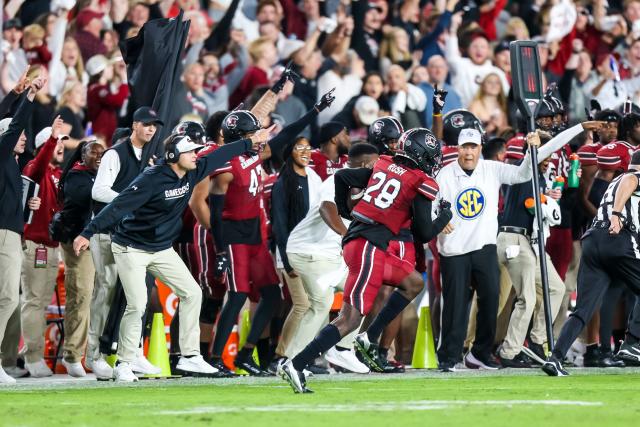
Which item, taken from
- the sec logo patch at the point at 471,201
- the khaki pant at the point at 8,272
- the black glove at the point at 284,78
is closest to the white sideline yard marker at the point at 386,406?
the khaki pant at the point at 8,272

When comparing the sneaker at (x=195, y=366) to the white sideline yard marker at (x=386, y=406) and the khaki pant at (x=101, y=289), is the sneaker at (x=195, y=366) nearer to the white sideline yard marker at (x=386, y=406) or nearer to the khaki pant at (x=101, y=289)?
the khaki pant at (x=101, y=289)

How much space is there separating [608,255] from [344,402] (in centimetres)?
347

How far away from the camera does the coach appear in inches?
499

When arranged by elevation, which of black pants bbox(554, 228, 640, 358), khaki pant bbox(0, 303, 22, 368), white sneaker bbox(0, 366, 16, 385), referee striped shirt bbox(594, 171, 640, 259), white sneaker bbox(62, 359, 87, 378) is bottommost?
white sneaker bbox(62, 359, 87, 378)

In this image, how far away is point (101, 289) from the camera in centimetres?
1219

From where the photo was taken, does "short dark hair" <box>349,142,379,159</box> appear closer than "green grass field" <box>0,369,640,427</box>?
No

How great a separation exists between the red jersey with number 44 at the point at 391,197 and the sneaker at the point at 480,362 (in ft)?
8.60

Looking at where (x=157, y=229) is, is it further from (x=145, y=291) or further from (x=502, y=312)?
(x=502, y=312)

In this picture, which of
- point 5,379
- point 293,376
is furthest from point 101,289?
point 293,376

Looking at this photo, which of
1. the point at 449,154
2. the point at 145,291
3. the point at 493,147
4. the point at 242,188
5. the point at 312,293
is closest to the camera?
the point at 145,291

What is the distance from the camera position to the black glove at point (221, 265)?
40.1 ft

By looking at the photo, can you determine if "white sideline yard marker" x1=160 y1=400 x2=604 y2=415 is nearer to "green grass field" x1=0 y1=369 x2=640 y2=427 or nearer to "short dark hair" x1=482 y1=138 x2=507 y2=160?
"green grass field" x1=0 y1=369 x2=640 y2=427

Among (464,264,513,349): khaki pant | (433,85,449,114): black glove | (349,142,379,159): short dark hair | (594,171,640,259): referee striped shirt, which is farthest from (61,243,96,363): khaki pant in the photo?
(594,171,640,259): referee striped shirt

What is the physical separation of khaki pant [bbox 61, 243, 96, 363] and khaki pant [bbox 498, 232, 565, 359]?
3.83 meters
